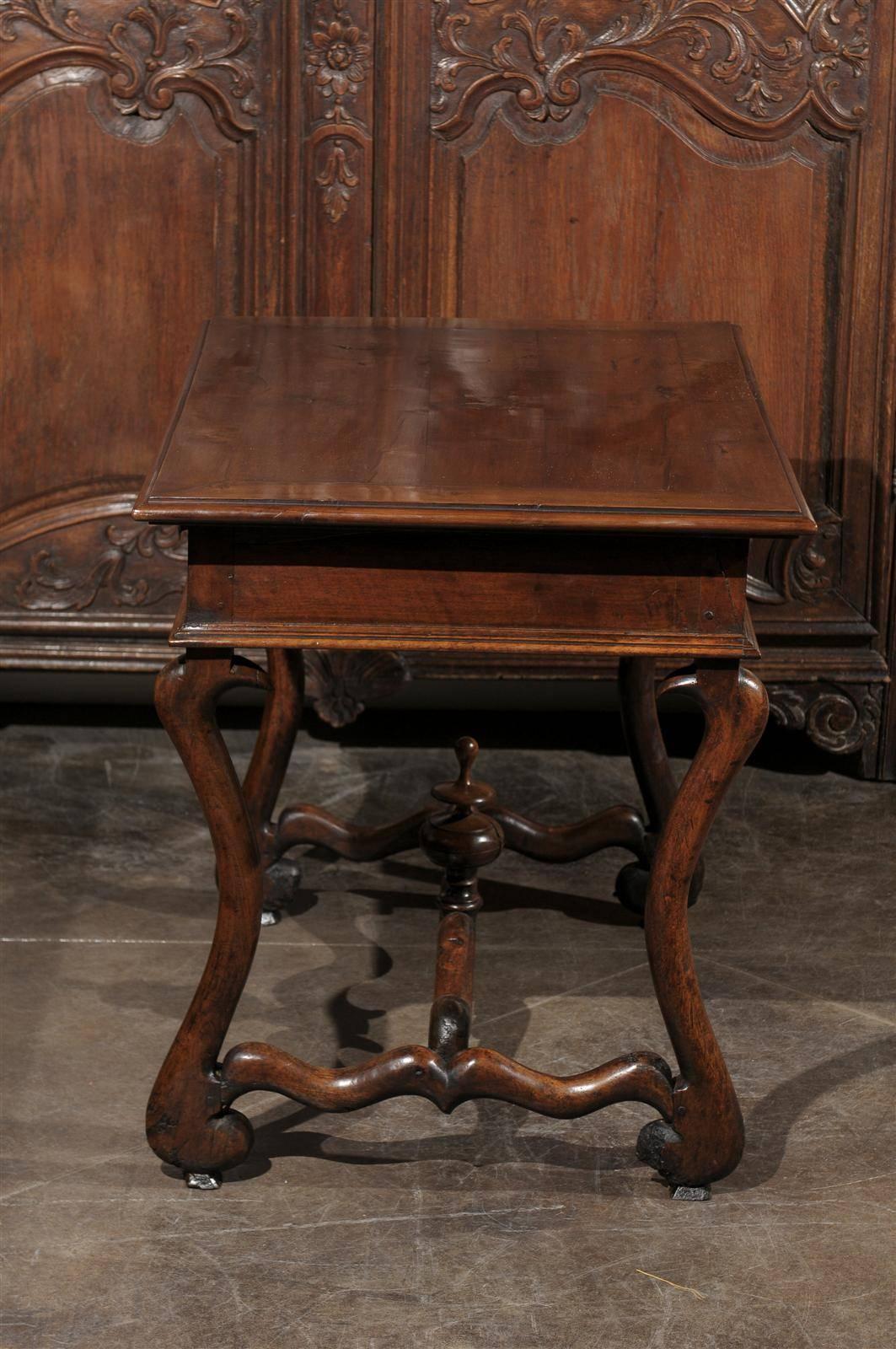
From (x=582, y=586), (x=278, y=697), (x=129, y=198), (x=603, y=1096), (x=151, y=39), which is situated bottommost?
(x=603, y=1096)

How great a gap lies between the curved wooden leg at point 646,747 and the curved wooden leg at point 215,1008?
851mm

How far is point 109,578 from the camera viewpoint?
3471mm

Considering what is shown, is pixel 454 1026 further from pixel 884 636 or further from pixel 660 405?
pixel 884 636

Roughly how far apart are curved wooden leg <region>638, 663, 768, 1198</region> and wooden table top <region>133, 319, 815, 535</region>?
0.22m

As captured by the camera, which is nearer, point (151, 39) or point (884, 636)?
point (151, 39)

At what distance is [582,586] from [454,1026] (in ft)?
1.99

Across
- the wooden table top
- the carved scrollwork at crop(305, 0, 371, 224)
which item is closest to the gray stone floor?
the wooden table top

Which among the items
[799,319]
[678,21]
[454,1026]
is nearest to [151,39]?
[678,21]

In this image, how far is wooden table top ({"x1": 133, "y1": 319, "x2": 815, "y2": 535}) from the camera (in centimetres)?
180

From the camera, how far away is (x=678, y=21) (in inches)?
129

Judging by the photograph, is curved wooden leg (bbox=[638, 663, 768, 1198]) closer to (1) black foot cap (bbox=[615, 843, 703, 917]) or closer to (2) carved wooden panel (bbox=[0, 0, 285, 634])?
(1) black foot cap (bbox=[615, 843, 703, 917])

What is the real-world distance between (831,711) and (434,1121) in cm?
162

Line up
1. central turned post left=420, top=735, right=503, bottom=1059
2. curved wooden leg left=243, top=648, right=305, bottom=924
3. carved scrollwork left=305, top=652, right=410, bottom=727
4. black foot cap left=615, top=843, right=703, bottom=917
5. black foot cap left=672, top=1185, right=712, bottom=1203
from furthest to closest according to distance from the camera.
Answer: carved scrollwork left=305, top=652, right=410, bottom=727
black foot cap left=615, top=843, right=703, bottom=917
curved wooden leg left=243, top=648, right=305, bottom=924
central turned post left=420, top=735, right=503, bottom=1059
black foot cap left=672, top=1185, right=712, bottom=1203

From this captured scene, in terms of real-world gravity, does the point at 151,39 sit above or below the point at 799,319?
above
